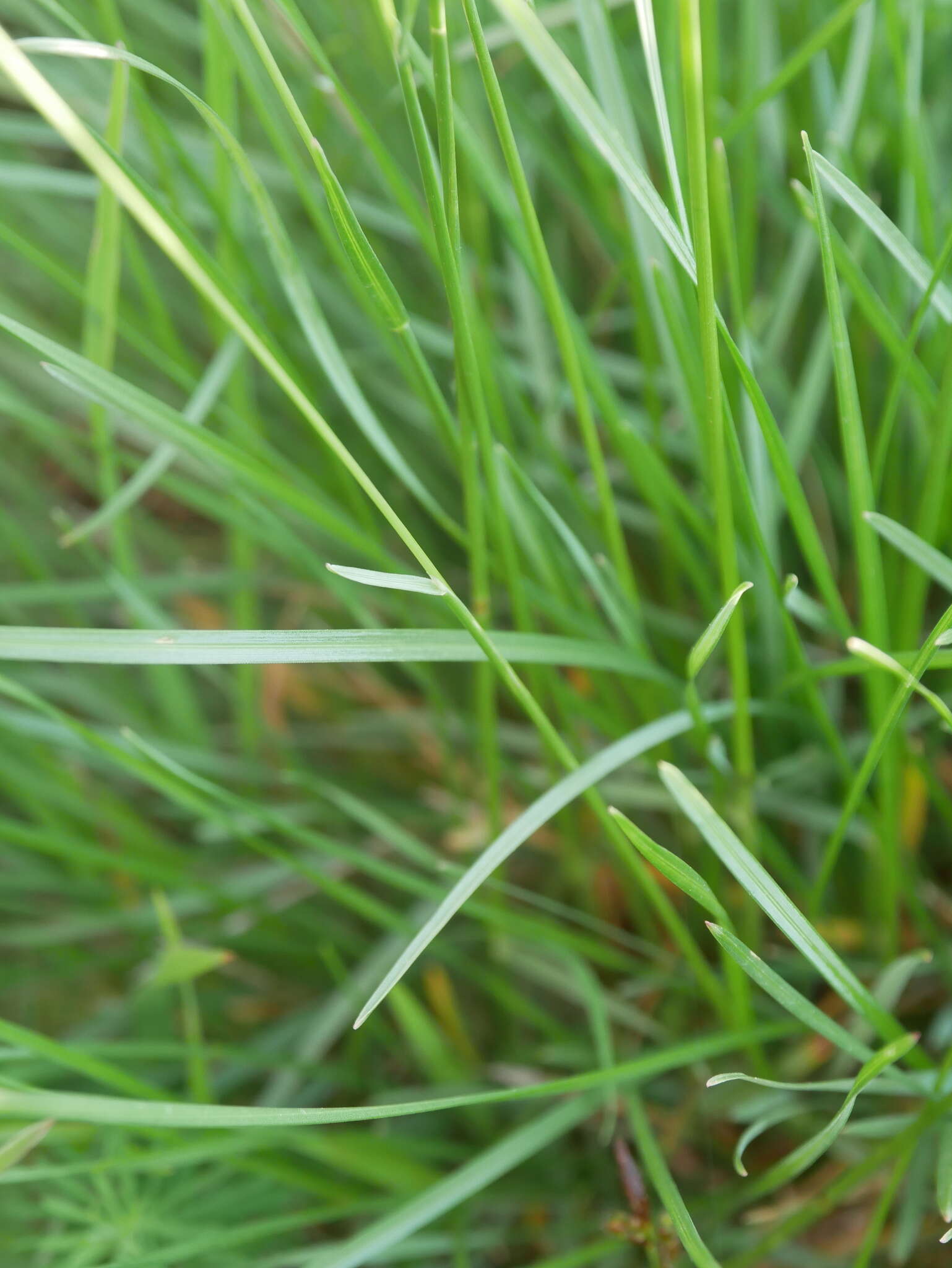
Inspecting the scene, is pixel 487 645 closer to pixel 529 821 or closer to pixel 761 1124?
pixel 529 821

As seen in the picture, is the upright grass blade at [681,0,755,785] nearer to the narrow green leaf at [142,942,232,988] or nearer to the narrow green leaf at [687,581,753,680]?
the narrow green leaf at [687,581,753,680]

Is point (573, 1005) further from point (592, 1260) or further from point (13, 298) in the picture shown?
point (13, 298)

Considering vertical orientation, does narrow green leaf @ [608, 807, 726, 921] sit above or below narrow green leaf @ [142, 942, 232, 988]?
above

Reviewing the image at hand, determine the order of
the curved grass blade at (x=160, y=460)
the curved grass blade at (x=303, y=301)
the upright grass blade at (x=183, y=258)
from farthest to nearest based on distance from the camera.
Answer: the curved grass blade at (x=160, y=460) < the curved grass blade at (x=303, y=301) < the upright grass blade at (x=183, y=258)

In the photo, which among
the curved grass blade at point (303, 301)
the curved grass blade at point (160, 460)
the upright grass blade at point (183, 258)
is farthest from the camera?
the curved grass blade at point (160, 460)

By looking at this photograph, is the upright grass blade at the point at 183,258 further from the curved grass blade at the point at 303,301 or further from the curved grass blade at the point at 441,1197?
the curved grass blade at the point at 441,1197

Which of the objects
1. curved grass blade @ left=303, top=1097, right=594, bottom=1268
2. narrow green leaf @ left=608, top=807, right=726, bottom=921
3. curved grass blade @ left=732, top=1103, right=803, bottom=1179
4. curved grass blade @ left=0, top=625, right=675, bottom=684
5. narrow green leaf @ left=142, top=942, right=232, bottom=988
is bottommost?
curved grass blade @ left=303, top=1097, right=594, bottom=1268

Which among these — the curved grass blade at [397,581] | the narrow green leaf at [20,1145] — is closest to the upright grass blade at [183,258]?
the curved grass blade at [397,581]

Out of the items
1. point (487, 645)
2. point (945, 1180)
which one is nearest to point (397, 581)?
point (487, 645)

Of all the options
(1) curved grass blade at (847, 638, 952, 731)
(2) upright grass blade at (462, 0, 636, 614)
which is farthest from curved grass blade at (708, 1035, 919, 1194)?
(2) upright grass blade at (462, 0, 636, 614)
